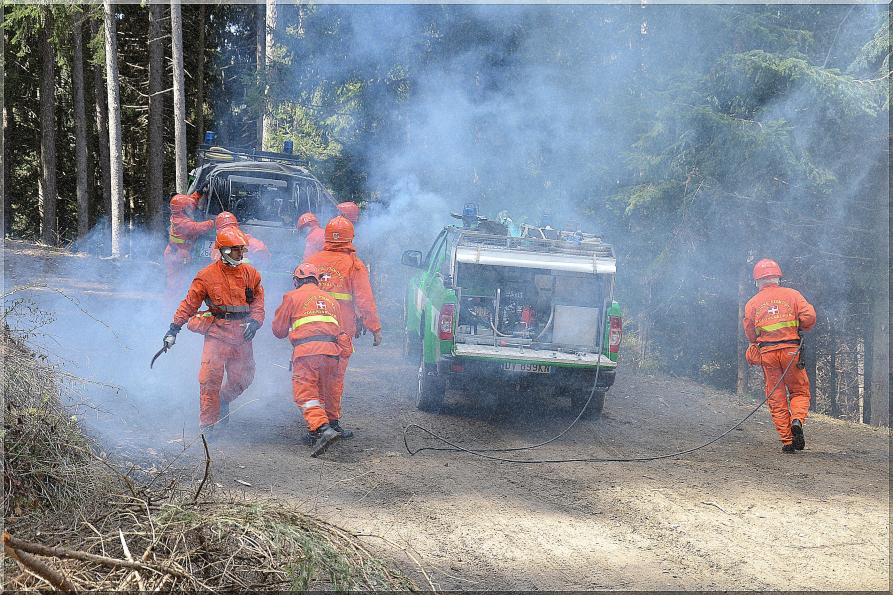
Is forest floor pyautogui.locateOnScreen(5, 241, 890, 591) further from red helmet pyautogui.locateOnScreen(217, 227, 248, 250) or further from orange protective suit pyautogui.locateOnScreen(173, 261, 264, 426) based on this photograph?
red helmet pyautogui.locateOnScreen(217, 227, 248, 250)

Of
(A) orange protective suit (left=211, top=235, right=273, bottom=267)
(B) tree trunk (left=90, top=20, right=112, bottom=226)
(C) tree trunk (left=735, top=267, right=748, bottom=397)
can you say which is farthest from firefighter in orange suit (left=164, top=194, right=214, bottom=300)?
(B) tree trunk (left=90, top=20, right=112, bottom=226)

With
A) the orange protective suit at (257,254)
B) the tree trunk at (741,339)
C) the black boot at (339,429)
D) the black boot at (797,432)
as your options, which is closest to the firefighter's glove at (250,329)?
the black boot at (339,429)

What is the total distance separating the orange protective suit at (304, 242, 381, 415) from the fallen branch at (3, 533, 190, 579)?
4.77 metres

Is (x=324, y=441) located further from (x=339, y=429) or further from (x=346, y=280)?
(x=346, y=280)

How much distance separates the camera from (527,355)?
337 inches

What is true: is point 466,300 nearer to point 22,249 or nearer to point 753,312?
point 753,312

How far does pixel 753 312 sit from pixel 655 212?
243 inches

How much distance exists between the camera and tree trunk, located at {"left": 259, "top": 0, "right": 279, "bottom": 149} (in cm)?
1662

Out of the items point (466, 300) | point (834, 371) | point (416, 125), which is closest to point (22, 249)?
point (416, 125)

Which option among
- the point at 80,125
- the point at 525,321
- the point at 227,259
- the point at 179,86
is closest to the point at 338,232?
the point at 227,259

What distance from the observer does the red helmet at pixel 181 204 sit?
36.0 feet

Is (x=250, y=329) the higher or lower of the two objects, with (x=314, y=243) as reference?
lower

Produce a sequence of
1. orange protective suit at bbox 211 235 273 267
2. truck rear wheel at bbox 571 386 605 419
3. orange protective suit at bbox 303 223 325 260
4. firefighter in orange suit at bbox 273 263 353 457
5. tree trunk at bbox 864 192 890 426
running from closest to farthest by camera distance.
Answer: firefighter in orange suit at bbox 273 263 353 457, truck rear wheel at bbox 571 386 605 419, orange protective suit at bbox 303 223 325 260, orange protective suit at bbox 211 235 273 267, tree trunk at bbox 864 192 890 426

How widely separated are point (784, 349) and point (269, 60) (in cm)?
1250
